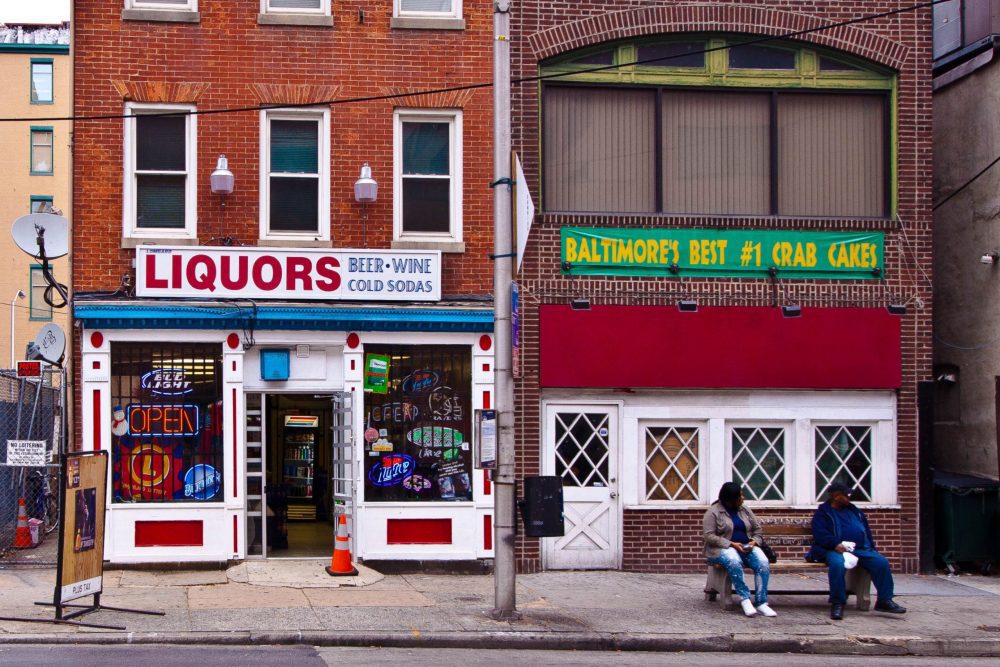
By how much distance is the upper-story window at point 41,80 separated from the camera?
47000mm

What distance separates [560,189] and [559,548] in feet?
15.0

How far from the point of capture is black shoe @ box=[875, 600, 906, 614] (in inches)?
487

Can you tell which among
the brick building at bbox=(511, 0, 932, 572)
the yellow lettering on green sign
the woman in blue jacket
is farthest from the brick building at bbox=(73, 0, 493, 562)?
the yellow lettering on green sign

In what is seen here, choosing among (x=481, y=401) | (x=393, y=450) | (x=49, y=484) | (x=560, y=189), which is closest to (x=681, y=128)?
(x=560, y=189)

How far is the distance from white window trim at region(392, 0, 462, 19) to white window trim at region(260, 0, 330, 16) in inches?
33.4

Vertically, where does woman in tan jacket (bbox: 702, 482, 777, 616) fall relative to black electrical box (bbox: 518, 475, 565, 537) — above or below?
below

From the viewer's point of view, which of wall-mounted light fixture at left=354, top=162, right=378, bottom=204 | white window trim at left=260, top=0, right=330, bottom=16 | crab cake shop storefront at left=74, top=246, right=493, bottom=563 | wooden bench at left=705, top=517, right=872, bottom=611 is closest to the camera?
wooden bench at left=705, top=517, right=872, bottom=611

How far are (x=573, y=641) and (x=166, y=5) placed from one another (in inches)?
362

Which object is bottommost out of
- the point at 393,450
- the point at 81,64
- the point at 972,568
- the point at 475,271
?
the point at 972,568

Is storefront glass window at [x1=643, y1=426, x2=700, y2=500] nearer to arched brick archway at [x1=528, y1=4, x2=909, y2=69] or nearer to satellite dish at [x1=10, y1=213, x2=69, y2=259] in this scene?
arched brick archway at [x1=528, y1=4, x2=909, y2=69]

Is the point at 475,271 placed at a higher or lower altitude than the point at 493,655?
higher

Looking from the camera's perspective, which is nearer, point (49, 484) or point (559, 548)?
point (559, 548)

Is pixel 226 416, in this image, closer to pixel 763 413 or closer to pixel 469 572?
pixel 469 572

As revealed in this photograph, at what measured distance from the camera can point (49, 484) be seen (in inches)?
672
